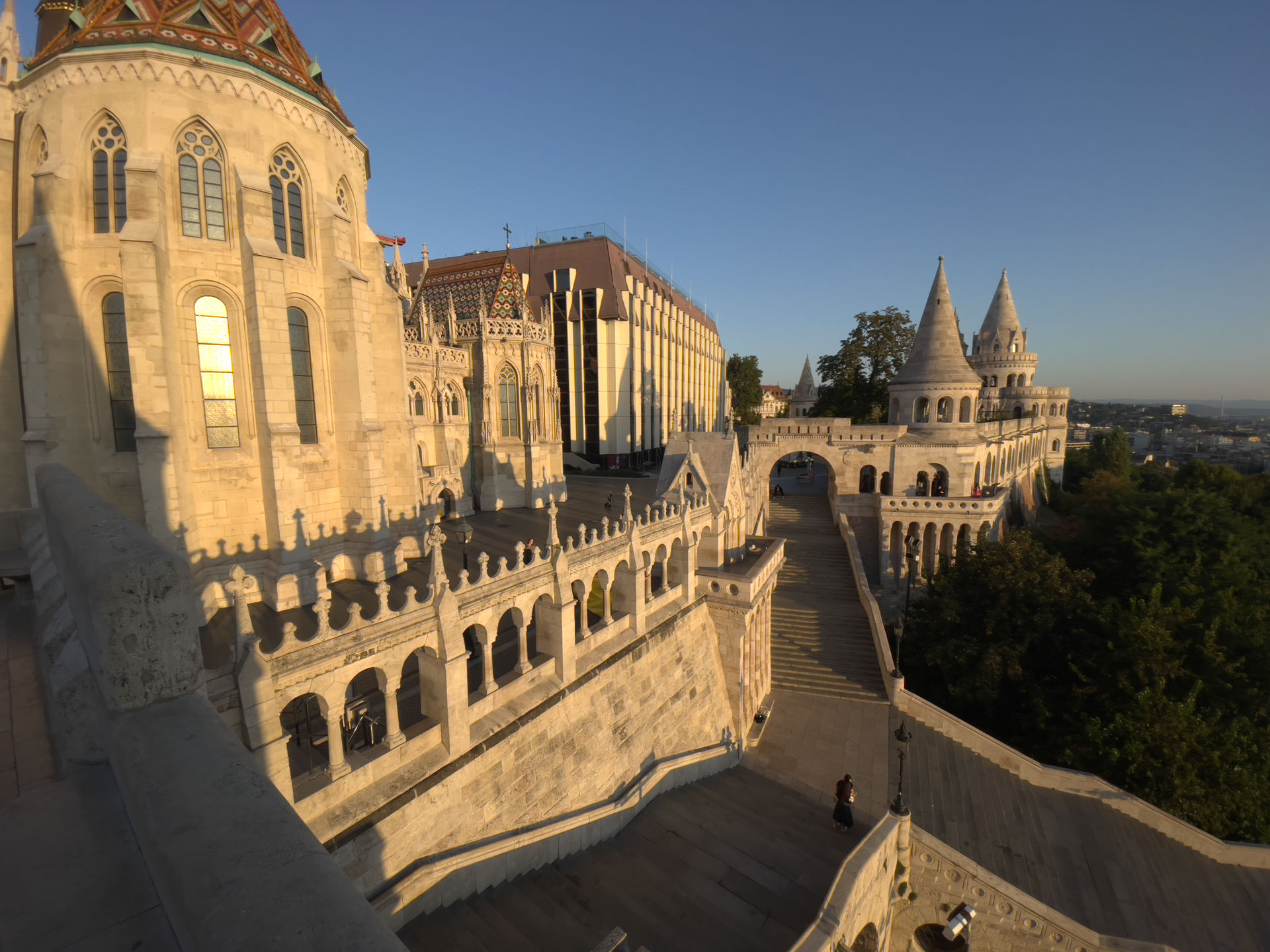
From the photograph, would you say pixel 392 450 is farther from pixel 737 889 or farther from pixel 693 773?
pixel 737 889

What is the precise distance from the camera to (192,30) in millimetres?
13586

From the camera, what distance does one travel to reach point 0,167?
13844 millimetres

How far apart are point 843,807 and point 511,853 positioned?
8.39m

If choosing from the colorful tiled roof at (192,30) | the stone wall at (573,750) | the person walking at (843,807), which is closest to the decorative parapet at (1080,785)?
the person walking at (843,807)

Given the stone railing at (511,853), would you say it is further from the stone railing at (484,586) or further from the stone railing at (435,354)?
the stone railing at (435,354)

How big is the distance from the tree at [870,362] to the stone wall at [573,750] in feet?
107

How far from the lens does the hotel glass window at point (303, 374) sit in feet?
51.6

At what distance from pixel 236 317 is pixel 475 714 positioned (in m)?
12.4

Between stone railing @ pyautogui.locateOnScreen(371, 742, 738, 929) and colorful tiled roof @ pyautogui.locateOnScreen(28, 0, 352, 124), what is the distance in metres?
→ 19.3

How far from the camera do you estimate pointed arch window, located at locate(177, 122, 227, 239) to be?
45.1 ft

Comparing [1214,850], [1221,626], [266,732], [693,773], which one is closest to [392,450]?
[266,732]

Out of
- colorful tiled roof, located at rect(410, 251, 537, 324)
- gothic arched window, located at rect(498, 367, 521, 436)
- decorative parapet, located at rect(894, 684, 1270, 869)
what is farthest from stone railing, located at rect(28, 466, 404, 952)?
colorful tiled roof, located at rect(410, 251, 537, 324)

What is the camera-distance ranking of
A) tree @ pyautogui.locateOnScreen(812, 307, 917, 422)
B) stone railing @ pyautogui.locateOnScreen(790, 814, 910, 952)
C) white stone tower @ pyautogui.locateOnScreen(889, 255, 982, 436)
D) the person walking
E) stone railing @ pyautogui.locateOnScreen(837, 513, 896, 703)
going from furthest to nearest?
1. tree @ pyautogui.locateOnScreen(812, 307, 917, 422)
2. white stone tower @ pyautogui.locateOnScreen(889, 255, 982, 436)
3. stone railing @ pyautogui.locateOnScreen(837, 513, 896, 703)
4. the person walking
5. stone railing @ pyautogui.locateOnScreen(790, 814, 910, 952)

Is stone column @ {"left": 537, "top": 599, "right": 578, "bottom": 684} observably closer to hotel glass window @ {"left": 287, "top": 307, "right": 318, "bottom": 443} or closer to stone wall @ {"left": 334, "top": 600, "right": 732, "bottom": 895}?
stone wall @ {"left": 334, "top": 600, "right": 732, "bottom": 895}
